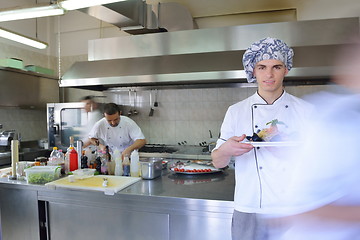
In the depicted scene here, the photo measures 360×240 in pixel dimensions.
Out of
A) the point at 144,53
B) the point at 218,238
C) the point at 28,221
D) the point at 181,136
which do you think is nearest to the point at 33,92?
the point at 144,53

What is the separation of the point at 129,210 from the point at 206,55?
184cm

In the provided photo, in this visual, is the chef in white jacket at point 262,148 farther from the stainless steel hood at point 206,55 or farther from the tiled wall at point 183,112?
the tiled wall at point 183,112

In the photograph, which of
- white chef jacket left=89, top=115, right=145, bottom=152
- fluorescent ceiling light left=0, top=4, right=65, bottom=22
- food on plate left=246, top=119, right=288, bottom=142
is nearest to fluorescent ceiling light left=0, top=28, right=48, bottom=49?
fluorescent ceiling light left=0, top=4, right=65, bottom=22

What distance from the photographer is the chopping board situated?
194 centimetres

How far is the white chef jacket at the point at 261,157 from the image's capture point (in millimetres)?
1403

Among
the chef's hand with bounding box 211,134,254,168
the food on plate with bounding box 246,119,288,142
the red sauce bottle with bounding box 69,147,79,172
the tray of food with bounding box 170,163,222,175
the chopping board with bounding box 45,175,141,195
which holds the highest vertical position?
the food on plate with bounding box 246,119,288,142

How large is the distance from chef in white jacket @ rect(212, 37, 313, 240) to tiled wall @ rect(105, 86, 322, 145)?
2.75 metres

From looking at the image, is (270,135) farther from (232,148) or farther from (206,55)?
(206,55)

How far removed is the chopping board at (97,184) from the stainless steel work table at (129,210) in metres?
0.05

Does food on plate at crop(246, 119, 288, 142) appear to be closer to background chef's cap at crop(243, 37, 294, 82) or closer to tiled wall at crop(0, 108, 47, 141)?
background chef's cap at crop(243, 37, 294, 82)

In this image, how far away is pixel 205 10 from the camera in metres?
4.24

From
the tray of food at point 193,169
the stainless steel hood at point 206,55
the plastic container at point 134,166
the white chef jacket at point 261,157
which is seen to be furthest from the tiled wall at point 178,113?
the white chef jacket at point 261,157

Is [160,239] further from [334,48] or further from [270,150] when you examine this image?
[334,48]

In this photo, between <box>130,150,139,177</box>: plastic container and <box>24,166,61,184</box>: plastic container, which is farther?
<box>130,150,139,177</box>: plastic container
